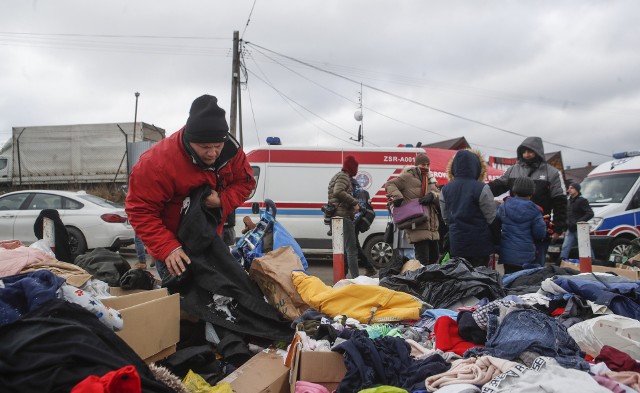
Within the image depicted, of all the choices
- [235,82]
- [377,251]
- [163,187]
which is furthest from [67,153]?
[163,187]

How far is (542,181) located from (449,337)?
326 cm

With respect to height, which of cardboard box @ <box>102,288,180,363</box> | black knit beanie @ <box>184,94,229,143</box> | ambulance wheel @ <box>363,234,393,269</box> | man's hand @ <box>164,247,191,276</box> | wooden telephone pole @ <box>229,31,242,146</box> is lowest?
ambulance wheel @ <box>363,234,393,269</box>

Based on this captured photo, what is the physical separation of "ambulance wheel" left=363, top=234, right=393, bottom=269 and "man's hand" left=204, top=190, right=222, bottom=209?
6555 mm

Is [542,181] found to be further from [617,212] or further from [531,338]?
[617,212]

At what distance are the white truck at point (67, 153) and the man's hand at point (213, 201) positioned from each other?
78.5ft

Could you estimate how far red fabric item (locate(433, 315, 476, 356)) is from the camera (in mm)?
2854

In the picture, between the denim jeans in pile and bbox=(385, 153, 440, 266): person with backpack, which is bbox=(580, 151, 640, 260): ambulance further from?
the denim jeans in pile

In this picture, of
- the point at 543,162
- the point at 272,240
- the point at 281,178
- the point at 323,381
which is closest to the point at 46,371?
the point at 323,381

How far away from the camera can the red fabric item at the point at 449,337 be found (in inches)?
112

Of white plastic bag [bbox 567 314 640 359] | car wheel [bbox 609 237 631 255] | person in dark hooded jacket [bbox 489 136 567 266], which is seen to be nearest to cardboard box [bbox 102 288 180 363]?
white plastic bag [bbox 567 314 640 359]

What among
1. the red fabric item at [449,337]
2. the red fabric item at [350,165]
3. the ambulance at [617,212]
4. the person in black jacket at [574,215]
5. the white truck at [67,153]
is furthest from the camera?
the white truck at [67,153]

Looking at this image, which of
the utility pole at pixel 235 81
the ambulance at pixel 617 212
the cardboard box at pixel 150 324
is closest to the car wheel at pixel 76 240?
the cardboard box at pixel 150 324

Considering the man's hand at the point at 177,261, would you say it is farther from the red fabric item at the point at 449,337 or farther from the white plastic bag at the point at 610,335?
the white plastic bag at the point at 610,335

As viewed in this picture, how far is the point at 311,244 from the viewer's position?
32.1 ft
